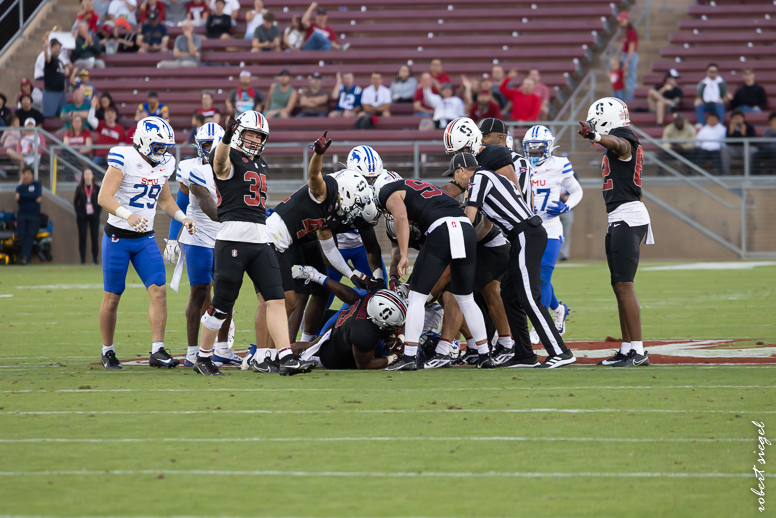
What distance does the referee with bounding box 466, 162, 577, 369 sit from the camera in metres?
7.37

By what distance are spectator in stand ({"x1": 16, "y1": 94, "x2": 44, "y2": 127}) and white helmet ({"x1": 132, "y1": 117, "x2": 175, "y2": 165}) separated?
603 inches

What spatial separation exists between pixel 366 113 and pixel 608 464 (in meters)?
17.6

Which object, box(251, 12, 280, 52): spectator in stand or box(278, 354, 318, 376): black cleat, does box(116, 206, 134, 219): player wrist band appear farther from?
box(251, 12, 280, 52): spectator in stand

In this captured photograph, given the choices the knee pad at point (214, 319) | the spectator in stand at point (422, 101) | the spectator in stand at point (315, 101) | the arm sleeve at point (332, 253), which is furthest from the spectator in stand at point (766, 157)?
the knee pad at point (214, 319)

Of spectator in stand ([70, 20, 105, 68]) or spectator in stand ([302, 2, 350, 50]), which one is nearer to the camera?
spectator in stand ([70, 20, 105, 68])

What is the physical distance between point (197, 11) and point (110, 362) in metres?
19.2

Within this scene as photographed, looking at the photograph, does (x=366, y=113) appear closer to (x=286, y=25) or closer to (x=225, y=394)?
(x=286, y=25)

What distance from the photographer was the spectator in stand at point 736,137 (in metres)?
19.4

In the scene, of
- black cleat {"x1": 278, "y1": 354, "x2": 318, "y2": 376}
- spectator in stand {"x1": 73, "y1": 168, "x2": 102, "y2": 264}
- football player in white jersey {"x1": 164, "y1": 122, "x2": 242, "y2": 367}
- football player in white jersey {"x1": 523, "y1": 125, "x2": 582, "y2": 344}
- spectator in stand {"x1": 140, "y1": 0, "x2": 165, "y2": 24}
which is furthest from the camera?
spectator in stand {"x1": 140, "y1": 0, "x2": 165, "y2": 24}

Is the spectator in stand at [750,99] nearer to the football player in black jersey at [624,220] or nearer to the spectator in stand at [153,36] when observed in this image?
the spectator in stand at [153,36]

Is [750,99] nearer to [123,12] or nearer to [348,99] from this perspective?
[348,99]

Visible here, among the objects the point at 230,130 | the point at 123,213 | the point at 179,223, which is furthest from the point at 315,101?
the point at 230,130

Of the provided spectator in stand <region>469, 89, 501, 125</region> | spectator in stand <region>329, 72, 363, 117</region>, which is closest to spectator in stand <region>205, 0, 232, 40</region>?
spectator in stand <region>329, 72, 363, 117</region>

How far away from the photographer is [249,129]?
6738 mm
